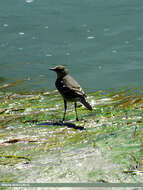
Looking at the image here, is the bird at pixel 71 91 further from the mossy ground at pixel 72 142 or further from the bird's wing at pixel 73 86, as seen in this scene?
the mossy ground at pixel 72 142

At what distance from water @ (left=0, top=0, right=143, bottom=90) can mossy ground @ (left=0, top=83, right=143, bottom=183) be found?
307 cm

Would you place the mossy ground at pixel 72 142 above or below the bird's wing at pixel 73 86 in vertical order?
below

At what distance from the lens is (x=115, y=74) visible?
40.1 ft

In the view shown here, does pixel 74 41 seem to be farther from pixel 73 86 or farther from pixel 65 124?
pixel 65 124

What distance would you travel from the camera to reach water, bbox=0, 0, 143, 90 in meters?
12.3

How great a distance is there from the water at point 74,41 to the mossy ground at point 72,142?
3.07m

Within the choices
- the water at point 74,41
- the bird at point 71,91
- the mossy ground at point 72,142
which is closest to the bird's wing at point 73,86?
the bird at point 71,91

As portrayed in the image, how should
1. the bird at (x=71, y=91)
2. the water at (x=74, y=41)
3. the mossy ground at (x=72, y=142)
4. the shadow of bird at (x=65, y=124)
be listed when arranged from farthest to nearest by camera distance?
the water at (x=74, y=41)
the bird at (x=71, y=91)
the shadow of bird at (x=65, y=124)
the mossy ground at (x=72, y=142)

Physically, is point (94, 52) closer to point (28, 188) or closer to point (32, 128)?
point (32, 128)

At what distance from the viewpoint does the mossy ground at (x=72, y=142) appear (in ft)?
13.5

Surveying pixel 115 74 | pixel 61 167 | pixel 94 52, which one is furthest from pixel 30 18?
pixel 61 167

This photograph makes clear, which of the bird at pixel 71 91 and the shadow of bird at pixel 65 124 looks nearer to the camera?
the shadow of bird at pixel 65 124

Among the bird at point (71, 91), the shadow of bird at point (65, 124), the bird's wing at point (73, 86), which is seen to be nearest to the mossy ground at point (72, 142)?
the shadow of bird at point (65, 124)

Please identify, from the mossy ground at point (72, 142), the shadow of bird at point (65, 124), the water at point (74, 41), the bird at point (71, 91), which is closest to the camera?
the mossy ground at point (72, 142)
